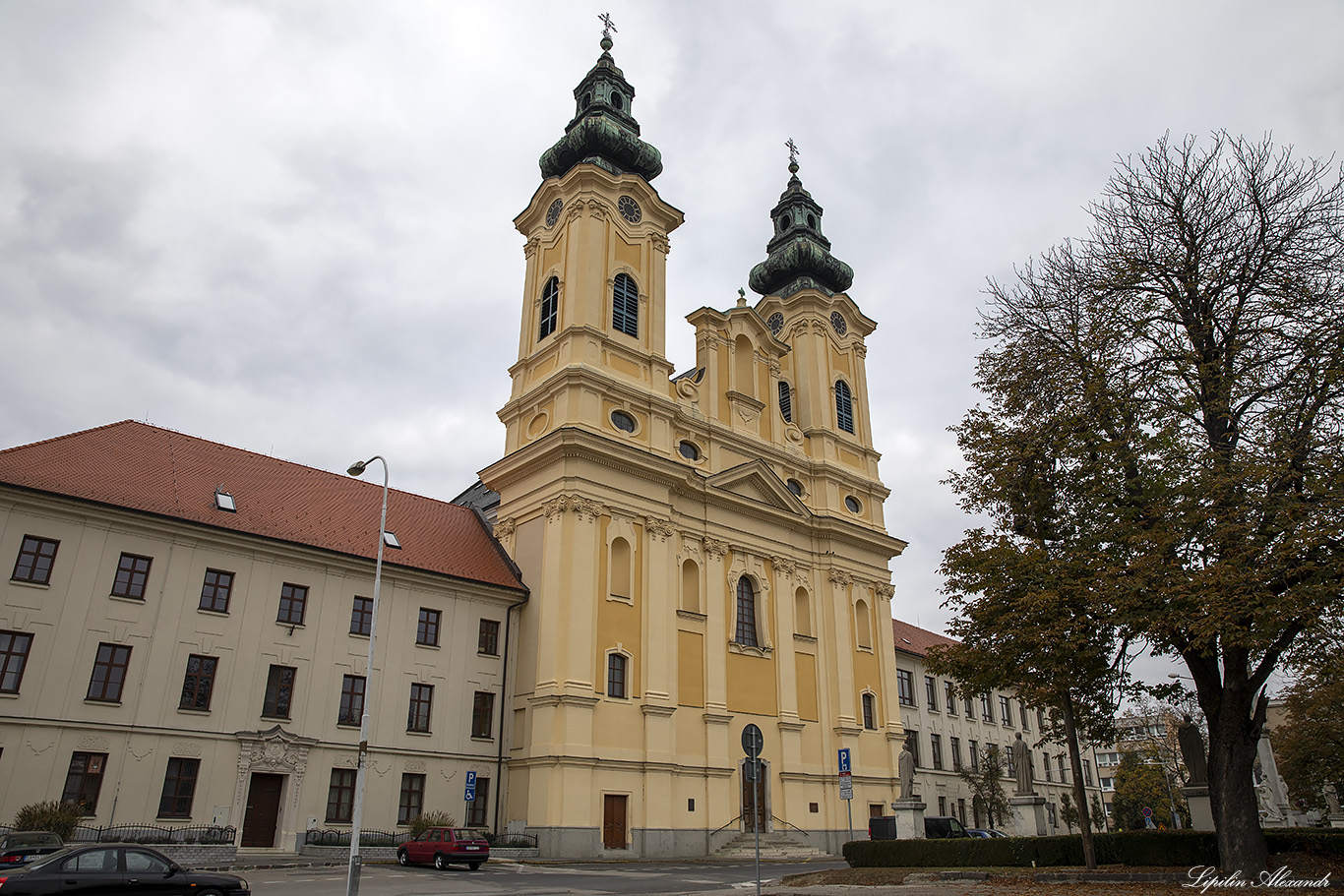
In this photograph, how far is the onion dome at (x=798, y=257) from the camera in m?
49.0

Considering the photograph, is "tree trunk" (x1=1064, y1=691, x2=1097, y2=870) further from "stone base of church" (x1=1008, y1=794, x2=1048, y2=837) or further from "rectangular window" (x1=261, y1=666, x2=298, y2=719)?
"rectangular window" (x1=261, y1=666, x2=298, y2=719)

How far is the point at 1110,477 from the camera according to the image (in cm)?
1834

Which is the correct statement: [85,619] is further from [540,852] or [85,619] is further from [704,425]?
[704,425]

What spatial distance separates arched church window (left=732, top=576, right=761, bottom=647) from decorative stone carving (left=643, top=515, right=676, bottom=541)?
193 inches

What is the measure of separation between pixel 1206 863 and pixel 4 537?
29113mm

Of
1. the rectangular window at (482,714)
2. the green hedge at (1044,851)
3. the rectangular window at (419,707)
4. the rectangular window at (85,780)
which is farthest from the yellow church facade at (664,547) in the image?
the rectangular window at (85,780)

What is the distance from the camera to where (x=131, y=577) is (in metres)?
25.3

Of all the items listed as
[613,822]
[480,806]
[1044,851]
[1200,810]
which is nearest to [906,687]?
[613,822]

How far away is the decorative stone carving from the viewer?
3484 centimetres

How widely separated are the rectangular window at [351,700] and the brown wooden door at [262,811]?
253 cm

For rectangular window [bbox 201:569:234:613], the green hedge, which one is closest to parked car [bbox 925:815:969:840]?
the green hedge

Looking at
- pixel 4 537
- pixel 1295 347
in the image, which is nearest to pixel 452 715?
pixel 4 537

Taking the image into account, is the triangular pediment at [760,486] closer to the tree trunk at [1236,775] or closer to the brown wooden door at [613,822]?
the brown wooden door at [613,822]

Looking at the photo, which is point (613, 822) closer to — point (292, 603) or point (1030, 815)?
point (292, 603)
